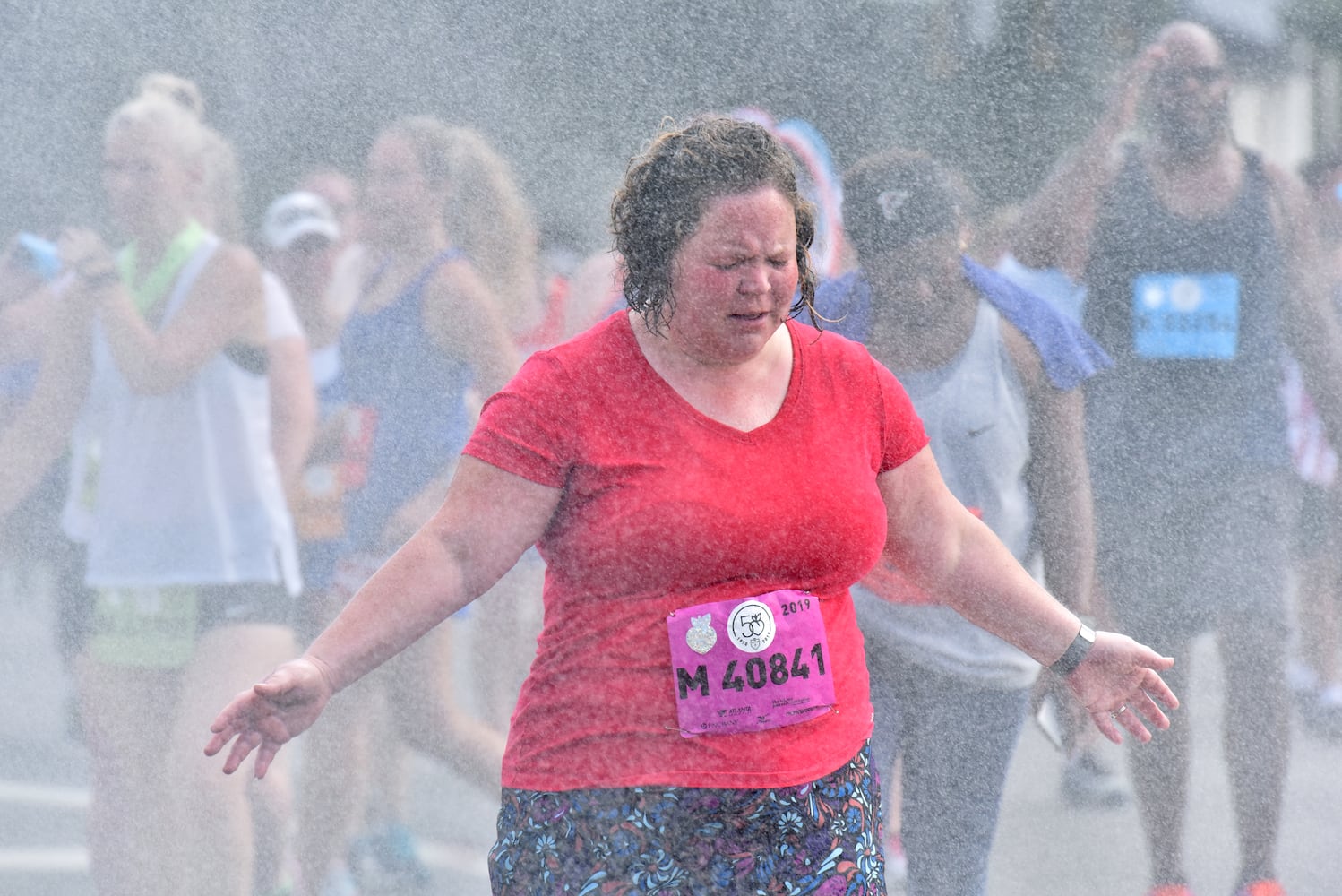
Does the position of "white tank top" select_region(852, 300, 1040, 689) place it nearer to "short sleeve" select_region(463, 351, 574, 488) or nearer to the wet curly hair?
the wet curly hair

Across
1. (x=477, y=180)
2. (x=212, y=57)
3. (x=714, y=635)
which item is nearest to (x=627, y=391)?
(x=714, y=635)

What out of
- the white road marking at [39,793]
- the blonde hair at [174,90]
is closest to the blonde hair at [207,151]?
the blonde hair at [174,90]

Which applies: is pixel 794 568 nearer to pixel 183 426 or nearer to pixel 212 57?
pixel 183 426

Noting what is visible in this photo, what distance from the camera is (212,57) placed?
2596 mm

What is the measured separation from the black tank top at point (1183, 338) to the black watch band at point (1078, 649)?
921 mm

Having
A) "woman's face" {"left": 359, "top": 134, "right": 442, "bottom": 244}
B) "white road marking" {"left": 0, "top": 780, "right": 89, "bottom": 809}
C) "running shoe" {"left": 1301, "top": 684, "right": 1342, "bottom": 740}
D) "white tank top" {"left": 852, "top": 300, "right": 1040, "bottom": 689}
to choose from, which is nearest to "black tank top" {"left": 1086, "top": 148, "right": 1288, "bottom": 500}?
"white tank top" {"left": 852, "top": 300, "right": 1040, "bottom": 689}

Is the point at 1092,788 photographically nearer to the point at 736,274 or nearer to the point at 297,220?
the point at 736,274

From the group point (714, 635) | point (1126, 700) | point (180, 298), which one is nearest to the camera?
point (714, 635)

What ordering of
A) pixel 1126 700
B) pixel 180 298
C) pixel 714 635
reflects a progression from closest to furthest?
pixel 714 635
pixel 1126 700
pixel 180 298

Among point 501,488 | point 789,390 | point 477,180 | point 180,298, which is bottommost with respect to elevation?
point 501,488

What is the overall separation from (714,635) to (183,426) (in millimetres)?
1447

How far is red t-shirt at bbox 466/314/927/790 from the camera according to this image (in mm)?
1534

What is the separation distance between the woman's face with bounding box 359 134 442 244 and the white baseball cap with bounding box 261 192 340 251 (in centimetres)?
7

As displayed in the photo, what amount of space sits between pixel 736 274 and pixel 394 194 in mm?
1281
